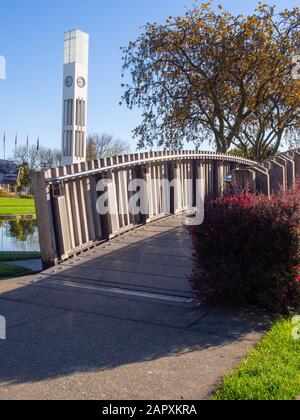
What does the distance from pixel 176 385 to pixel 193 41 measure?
20004mm

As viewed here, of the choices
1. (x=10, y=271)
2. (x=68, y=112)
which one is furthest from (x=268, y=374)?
(x=68, y=112)

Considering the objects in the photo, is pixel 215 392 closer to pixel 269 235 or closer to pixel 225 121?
pixel 269 235

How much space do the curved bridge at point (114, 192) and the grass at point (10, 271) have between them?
0.55 m

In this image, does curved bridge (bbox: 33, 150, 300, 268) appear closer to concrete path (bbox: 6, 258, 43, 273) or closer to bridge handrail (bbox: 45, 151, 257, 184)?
bridge handrail (bbox: 45, 151, 257, 184)

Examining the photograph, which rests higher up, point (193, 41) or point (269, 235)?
point (193, 41)

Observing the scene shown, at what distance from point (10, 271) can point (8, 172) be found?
1.99m

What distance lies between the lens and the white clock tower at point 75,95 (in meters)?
19.3

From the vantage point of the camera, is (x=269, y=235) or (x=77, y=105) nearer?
(x=269, y=235)

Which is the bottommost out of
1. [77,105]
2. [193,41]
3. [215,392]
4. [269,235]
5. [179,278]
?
[215,392]

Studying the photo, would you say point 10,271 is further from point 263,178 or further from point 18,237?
point 18,237

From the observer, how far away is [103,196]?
9336mm

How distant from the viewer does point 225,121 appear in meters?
24.5

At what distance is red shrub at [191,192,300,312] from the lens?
5594 mm

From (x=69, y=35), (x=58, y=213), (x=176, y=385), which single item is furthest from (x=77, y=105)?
(x=176, y=385)
